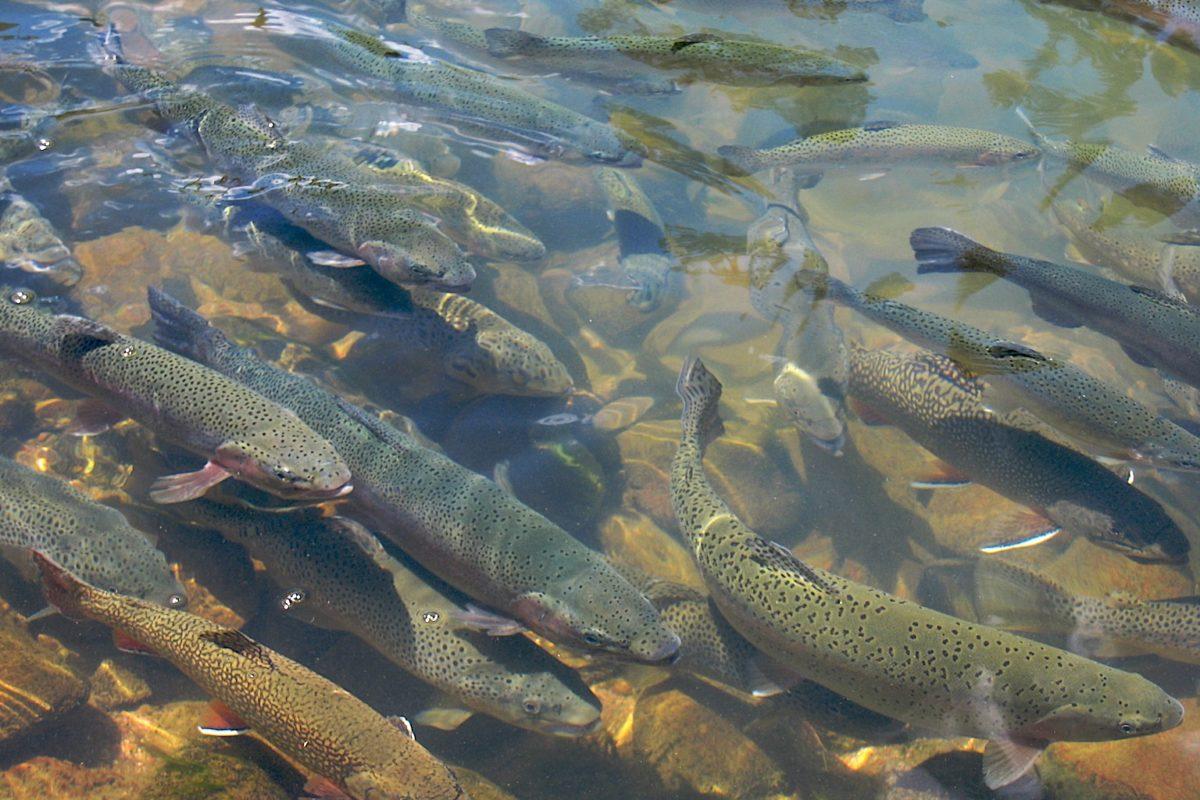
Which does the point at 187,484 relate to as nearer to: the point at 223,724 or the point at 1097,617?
the point at 223,724

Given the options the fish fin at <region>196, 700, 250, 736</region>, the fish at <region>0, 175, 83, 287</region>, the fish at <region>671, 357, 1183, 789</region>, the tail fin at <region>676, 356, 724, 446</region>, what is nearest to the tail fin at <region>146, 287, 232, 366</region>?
the fish at <region>0, 175, 83, 287</region>

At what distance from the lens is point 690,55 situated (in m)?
7.80

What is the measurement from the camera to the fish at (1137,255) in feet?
20.3

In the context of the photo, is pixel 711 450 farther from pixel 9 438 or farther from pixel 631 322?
pixel 9 438

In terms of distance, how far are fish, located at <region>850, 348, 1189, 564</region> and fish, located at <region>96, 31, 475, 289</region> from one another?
3.02 metres

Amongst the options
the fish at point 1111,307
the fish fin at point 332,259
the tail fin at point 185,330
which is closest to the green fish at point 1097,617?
the fish at point 1111,307

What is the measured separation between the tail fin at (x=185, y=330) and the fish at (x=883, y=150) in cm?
454

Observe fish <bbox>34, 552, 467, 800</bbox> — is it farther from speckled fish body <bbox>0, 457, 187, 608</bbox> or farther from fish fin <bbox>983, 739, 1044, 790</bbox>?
fish fin <bbox>983, 739, 1044, 790</bbox>

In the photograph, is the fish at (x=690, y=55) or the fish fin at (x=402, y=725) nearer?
the fish fin at (x=402, y=725)

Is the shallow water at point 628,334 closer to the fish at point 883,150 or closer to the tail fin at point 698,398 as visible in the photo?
the fish at point 883,150

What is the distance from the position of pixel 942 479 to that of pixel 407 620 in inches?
141

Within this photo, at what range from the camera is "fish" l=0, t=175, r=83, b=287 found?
570 centimetres

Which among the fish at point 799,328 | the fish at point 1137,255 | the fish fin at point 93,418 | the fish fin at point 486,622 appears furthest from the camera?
the fish at point 1137,255

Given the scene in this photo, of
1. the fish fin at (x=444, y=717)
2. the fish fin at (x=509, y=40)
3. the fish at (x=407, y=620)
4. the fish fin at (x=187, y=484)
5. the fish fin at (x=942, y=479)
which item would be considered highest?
the fish fin at (x=509, y=40)
